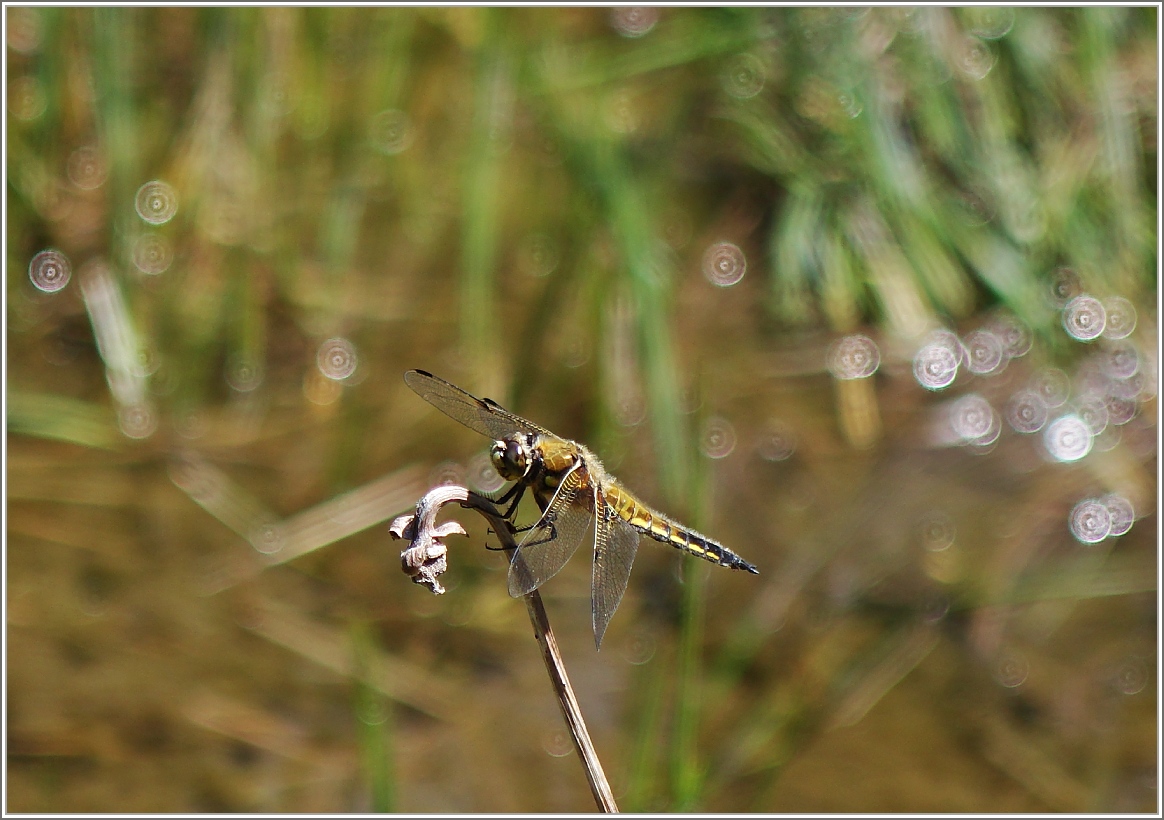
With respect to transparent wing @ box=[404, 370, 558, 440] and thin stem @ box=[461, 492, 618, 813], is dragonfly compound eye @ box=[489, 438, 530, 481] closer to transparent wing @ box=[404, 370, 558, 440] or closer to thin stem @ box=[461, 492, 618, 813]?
transparent wing @ box=[404, 370, 558, 440]

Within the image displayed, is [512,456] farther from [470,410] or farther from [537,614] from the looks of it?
[537,614]

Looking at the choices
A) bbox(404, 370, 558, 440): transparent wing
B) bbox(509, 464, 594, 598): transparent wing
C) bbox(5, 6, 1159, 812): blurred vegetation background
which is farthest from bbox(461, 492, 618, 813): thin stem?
bbox(5, 6, 1159, 812): blurred vegetation background

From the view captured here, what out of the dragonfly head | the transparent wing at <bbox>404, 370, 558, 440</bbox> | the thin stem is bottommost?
the thin stem

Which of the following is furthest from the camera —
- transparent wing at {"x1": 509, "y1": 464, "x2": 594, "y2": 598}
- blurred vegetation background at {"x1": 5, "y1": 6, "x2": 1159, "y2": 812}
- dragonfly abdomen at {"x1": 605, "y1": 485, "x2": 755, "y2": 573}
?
blurred vegetation background at {"x1": 5, "y1": 6, "x2": 1159, "y2": 812}

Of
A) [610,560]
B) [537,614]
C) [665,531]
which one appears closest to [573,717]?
[537,614]

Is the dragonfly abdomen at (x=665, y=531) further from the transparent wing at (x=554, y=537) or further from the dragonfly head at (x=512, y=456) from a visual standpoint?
the dragonfly head at (x=512, y=456)

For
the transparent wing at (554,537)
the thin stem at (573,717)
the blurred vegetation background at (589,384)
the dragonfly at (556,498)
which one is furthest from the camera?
the blurred vegetation background at (589,384)

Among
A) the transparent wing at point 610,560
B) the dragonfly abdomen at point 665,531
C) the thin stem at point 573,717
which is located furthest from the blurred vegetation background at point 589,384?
the thin stem at point 573,717
